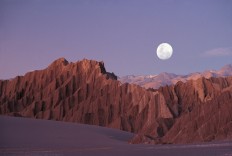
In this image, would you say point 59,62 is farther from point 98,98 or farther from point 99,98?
point 99,98

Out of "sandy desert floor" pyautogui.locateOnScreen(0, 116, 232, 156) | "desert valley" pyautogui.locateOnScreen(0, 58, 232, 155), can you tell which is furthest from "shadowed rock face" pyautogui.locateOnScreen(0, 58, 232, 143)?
"sandy desert floor" pyautogui.locateOnScreen(0, 116, 232, 156)

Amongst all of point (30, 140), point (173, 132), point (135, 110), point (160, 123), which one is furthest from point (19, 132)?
point (135, 110)

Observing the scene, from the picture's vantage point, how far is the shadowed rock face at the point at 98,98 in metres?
87.0

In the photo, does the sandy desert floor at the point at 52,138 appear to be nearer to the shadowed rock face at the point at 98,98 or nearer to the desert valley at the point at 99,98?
the desert valley at the point at 99,98

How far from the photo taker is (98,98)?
317ft

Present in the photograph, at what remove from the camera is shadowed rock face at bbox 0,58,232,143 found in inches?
3425

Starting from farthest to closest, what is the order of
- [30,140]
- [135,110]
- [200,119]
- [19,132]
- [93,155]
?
[135,110]
[200,119]
[19,132]
[30,140]
[93,155]

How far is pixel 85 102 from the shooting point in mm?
97625

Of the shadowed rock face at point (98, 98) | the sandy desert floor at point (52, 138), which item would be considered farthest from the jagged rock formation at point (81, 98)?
the sandy desert floor at point (52, 138)

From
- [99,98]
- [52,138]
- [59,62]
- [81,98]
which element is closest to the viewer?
[52,138]

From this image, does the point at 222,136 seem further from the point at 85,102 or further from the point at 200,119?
the point at 85,102

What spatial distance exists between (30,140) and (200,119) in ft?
78.1

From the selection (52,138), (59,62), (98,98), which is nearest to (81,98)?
(98,98)

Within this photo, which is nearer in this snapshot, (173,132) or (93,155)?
(93,155)
